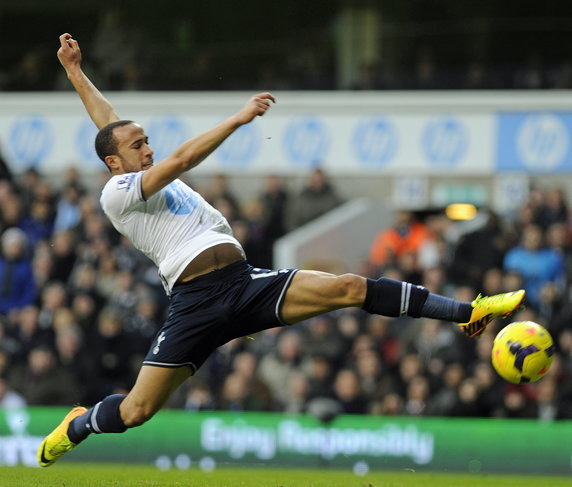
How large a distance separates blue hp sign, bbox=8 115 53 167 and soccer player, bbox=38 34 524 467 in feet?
41.2

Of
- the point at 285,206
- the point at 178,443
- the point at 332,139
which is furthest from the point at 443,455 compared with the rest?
the point at 332,139

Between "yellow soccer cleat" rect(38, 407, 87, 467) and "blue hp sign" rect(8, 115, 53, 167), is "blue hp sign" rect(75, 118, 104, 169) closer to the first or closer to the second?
"blue hp sign" rect(8, 115, 53, 167)

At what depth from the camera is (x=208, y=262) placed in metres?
8.92

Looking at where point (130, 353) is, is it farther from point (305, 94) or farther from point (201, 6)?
point (201, 6)

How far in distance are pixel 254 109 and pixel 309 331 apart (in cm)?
821

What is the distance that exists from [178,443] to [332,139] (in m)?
7.08

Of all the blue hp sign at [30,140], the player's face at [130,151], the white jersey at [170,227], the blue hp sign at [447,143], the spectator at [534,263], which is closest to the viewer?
the white jersey at [170,227]

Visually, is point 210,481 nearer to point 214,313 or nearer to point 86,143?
point 214,313

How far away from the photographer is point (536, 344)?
897 cm

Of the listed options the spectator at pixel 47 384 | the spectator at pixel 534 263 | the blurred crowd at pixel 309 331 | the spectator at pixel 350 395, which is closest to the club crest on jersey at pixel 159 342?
the blurred crowd at pixel 309 331

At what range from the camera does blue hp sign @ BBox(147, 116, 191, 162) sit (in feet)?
68.9

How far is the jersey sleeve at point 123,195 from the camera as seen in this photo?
8.62 meters

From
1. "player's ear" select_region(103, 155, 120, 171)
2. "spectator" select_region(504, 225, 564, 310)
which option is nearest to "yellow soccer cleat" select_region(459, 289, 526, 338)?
"player's ear" select_region(103, 155, 120, 171)

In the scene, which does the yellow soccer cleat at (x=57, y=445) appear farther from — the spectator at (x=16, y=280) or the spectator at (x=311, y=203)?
the spectator at (x=311, y=203)
